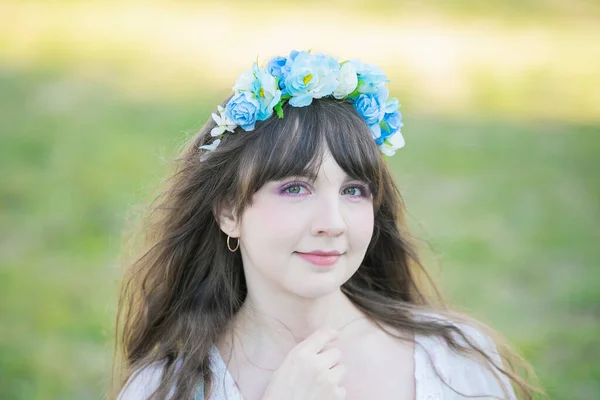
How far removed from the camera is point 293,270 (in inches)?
105

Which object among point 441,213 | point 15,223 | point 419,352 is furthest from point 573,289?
point 15,223

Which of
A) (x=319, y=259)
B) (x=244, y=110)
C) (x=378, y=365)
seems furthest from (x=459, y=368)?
(x=244, y=110)

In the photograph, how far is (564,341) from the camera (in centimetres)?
489

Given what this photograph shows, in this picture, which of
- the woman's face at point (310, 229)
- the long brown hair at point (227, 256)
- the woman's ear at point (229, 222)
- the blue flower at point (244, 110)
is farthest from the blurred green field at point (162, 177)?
the woman's face at point (310, 229)

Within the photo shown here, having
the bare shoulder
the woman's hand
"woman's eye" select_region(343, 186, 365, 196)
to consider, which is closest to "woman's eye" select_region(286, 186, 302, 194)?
"woman's eye" select_region(343, 186, 365, 196)

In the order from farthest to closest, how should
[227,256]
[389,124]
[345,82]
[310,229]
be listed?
[227,256]
[389,124]
[345,82]
[310,229]

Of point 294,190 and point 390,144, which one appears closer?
point 294,190

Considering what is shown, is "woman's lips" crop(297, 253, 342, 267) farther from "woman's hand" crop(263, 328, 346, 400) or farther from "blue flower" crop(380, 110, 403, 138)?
"blue flower" crop(380, 110, 403, 138)

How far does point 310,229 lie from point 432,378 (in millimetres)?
730

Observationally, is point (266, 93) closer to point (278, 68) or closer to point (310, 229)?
point (278, 68)

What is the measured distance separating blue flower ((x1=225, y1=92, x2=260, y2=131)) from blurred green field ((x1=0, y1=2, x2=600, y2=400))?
0.70m

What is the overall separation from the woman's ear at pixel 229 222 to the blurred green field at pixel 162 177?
0.53m

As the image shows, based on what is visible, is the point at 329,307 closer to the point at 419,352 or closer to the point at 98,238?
the point at 419,352

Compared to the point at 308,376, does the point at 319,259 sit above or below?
above
